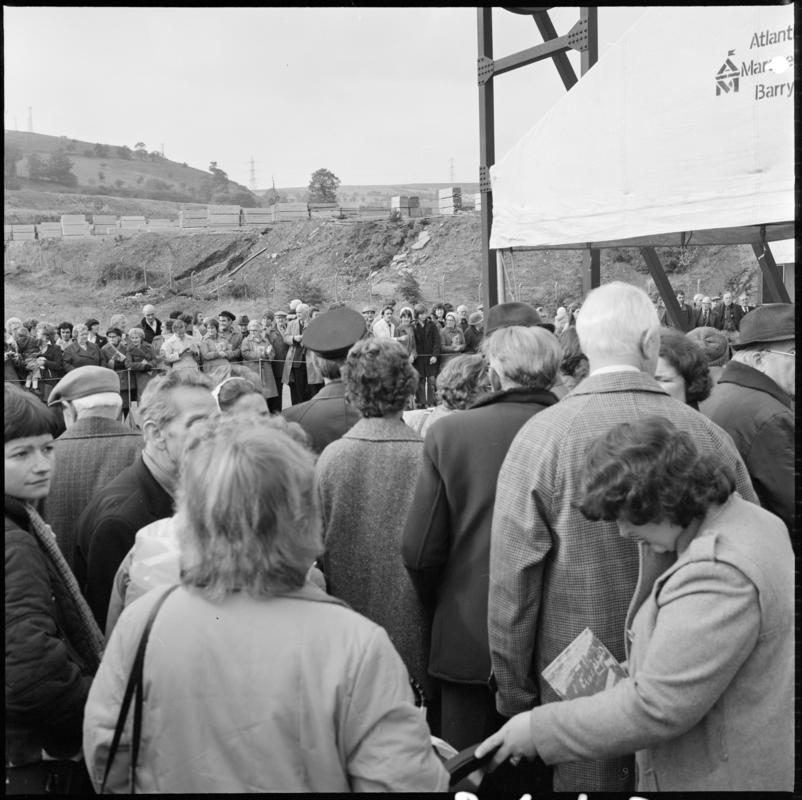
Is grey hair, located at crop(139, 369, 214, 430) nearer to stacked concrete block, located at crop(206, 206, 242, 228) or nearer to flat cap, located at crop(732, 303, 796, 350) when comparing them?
flat cap, located at crop(732, 303, 796, 350)

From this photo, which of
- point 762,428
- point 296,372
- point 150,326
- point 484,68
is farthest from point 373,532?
point 150,326

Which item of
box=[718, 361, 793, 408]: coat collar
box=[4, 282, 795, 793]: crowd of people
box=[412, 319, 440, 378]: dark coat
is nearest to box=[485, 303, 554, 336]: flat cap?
box=[4, 282, 795, 793]: crowd of people

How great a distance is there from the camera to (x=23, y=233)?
64625 mm

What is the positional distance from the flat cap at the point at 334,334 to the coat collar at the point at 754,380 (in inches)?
64.2

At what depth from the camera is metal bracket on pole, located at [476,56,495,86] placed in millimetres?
7953

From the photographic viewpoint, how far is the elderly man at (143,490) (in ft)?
7.89

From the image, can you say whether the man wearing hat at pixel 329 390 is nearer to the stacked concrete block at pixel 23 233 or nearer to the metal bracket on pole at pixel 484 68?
the metal bracket on pole at pixel 484 68

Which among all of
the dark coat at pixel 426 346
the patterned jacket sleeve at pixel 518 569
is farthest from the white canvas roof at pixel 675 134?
the dark coat at pixel 426 346

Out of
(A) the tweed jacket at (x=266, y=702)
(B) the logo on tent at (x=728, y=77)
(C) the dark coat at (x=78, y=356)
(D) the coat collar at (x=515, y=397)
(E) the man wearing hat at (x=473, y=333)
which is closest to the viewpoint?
(A) the tweed jacket at (x=266, y=702)

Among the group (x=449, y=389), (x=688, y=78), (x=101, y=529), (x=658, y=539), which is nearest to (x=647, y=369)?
(x=658, y=539)

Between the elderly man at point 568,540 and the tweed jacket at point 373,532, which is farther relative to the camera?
the tweed jacket at point 373,532

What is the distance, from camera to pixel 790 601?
1591 millimetres

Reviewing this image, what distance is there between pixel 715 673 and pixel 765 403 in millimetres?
1798

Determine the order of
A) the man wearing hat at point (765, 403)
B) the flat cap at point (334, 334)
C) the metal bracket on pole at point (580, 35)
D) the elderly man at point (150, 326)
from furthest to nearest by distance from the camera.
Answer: the elderly man at point (150, 326), the metal bracket on pole at point (580, 35), the flat cap at point (334, 334), the man wearing hat at point (765, 403)
